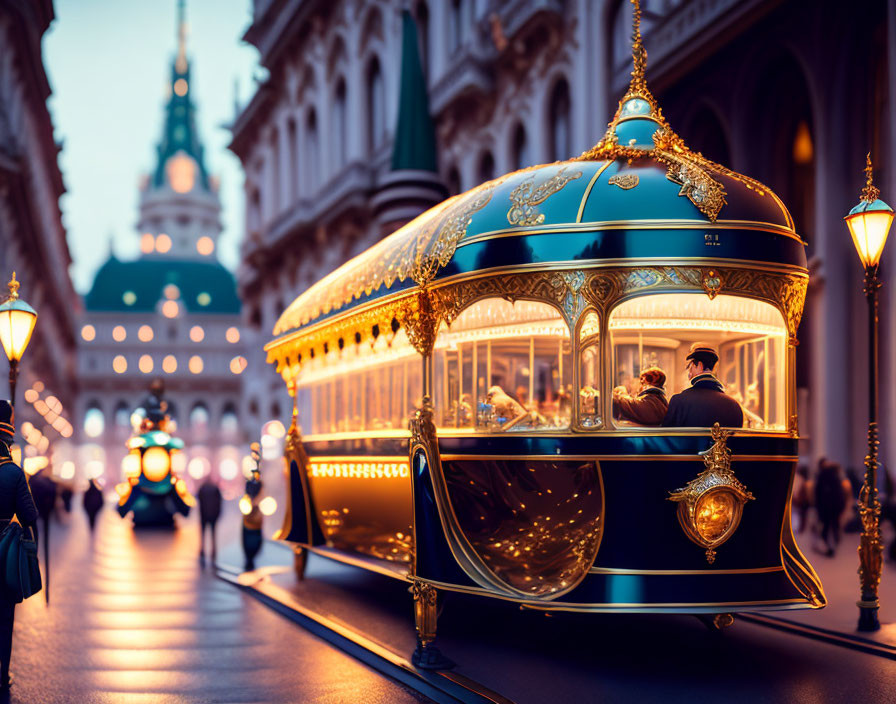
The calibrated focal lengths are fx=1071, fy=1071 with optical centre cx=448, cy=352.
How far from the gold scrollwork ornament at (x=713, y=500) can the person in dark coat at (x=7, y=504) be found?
462 cm

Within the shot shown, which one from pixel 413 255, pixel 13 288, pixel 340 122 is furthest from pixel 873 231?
pixel 340 122

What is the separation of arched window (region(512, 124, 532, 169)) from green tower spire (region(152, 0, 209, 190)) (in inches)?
4243

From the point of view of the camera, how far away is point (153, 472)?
83.0ft

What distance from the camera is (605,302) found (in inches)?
314

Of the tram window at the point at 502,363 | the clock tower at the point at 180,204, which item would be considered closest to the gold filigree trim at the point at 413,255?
the tram window at the point at 502,363

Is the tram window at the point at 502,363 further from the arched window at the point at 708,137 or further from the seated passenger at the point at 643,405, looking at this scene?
the arched window at the point at 708,137

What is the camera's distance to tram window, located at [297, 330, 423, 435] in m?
11.2

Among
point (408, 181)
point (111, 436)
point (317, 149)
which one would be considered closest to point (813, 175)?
point (408, 181)

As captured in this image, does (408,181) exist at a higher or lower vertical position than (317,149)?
lower

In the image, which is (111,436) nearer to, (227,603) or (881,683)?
(227,603)

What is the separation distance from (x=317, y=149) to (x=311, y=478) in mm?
32360

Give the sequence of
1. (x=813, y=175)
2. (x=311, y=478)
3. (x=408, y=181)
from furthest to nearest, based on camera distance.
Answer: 1. (x=408, y=181)
2. (x=813, y=175)
3. (x=311, y=478)

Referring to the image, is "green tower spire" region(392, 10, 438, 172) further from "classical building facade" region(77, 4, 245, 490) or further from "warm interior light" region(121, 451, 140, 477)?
"classical building facade" region(77, 4, 245, 490)

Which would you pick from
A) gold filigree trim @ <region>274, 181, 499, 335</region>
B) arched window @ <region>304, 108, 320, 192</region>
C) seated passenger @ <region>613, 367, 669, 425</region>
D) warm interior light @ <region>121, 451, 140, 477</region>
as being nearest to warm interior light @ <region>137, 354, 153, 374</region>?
arched window @ <region>304, 108, 320, 192</region>
